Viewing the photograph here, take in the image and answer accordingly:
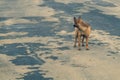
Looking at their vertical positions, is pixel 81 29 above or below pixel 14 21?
above

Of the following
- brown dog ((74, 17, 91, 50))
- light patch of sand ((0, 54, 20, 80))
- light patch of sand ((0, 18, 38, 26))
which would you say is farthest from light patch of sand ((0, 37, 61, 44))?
light patch of sand ((0, 18, 38, 26))

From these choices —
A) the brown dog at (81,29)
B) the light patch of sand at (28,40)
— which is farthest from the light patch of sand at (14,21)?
the brown dog at (81,29)

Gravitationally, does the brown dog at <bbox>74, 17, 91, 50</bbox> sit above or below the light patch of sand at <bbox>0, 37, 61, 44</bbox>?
above

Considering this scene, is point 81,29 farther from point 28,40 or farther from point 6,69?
point 6,69

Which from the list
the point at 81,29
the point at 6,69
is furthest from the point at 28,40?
the point at 6,69

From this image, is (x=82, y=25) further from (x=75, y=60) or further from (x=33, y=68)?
(x=33, y=68)

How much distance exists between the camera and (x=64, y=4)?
24.7 metres


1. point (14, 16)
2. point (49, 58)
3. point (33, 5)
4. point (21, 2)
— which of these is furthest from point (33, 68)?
point (21, 2)

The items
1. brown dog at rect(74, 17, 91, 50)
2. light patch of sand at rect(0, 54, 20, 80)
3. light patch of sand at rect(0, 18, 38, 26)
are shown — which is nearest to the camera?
light patch of sand at rect(0, 54, 20, 80)

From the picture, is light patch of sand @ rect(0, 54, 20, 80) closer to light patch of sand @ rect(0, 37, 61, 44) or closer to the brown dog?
light patch of sand @ rect(0, 37, 61, 44)

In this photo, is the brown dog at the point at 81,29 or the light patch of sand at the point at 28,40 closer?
the brown dog at the point at 81,29

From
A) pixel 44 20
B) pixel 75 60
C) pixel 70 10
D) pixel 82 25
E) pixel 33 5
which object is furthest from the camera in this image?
pixel 33 5

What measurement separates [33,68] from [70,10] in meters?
10.4

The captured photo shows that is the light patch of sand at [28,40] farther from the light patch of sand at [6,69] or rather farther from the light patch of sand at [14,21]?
the light patch of sand at [14,21]
